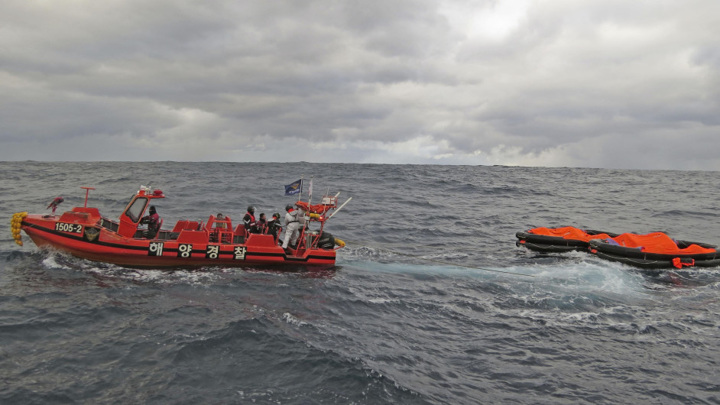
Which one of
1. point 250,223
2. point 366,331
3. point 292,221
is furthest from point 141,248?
point 366,331

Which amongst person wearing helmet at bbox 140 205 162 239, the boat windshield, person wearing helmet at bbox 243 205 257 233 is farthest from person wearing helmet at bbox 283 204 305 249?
the boat windshield

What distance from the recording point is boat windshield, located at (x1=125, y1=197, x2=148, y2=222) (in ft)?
54.0

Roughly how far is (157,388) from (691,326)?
45.8 ft

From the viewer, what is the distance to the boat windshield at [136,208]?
1645cm

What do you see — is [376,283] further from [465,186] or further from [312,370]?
[465,186]

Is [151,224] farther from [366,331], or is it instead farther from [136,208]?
[366,331]

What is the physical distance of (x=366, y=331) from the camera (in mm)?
11320

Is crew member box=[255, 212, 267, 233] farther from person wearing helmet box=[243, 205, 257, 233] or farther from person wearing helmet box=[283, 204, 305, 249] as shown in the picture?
person wearing helmet box=[283, 204, 305, 249]

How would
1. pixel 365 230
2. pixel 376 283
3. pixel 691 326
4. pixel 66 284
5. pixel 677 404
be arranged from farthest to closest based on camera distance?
pixel 365 230 → pixel 376 283 → pixel 66 284 → pixel 691 326 → pixel 677 404

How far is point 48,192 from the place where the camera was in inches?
1479

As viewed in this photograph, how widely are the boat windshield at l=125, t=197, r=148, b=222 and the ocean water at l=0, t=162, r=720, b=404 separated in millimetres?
2208

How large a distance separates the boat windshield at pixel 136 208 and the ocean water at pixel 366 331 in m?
2.21

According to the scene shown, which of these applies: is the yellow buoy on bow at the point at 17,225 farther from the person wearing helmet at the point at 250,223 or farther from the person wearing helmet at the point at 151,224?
the person wearing helmet at the point at 250,223

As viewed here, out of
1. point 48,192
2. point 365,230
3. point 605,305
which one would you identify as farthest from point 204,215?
point 605,305
